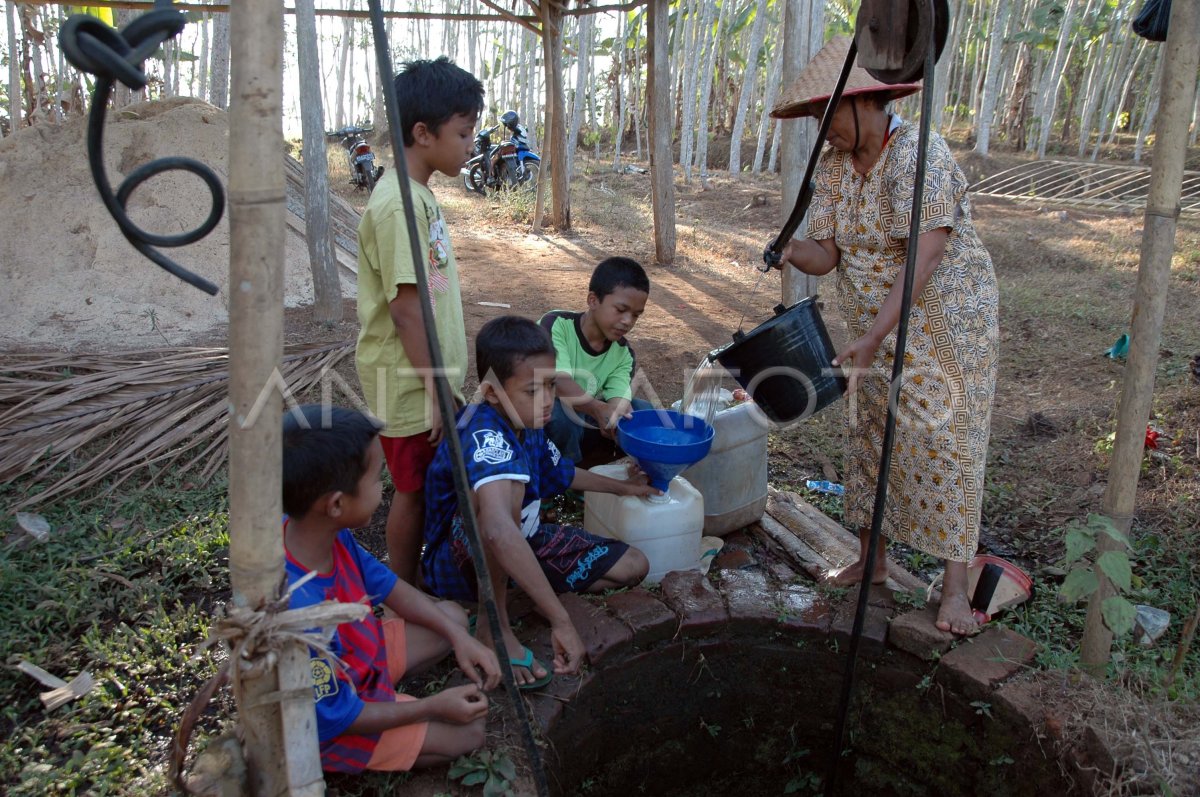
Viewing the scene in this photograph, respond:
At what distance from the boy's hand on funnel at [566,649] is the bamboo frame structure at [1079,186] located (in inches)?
390

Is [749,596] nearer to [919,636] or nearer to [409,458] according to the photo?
[919,636]

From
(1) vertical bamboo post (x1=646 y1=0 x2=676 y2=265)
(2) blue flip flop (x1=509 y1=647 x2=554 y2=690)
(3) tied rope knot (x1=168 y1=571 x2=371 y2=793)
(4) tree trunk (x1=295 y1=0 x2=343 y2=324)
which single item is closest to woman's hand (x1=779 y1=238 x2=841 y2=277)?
(2) blue flip flop (x1=509 y1=647 x2=554 y2=690)

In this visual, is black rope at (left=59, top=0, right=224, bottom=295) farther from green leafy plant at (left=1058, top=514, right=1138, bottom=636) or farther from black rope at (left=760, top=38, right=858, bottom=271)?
green leafy plant at (left=1058, top=514, right=1138, bottom=636)

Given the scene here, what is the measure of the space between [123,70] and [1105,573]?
6.92ft

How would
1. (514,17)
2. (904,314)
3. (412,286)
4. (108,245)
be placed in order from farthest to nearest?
1. (514,17)
2. (108,245)
3. (412,286)
4. (904,314)

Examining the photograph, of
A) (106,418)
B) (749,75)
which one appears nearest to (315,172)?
(106,418)

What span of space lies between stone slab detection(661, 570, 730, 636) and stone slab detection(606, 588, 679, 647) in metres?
0.04

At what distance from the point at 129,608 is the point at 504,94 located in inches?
784

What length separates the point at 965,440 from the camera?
2.26 metres

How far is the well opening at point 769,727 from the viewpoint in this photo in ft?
7.32

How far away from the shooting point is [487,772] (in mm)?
1799

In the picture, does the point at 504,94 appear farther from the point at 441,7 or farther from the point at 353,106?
the point at 353,106

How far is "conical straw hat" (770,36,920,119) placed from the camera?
2.14 m

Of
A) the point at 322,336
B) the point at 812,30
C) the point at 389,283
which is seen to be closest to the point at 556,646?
the point at 389,283
